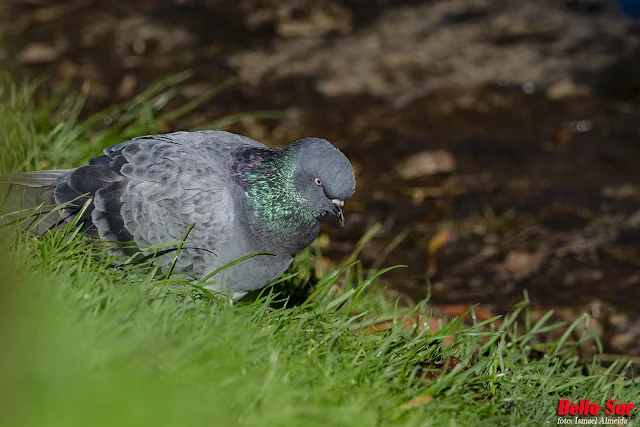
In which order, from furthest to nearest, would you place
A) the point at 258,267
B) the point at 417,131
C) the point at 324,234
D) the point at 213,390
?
the point at 417,131 < the point at 324,234 < the point at 258,267 < the point at 213,390

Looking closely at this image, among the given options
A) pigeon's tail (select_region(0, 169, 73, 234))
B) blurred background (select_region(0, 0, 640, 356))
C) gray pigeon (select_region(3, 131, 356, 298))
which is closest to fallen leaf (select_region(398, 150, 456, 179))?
blurred background (select_region(0, 0, 640, 356))

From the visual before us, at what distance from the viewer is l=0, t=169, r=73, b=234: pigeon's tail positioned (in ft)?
11.7

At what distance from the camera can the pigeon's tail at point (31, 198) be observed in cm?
356

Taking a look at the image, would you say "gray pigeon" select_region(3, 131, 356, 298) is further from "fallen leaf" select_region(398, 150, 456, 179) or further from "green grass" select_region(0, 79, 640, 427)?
"fallen leaf" select_region(398, 150, 456, 179)

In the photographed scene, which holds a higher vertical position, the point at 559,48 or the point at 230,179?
the point at 230,179

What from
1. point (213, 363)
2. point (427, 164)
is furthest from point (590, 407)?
point (427, 164)

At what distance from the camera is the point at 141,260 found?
371 centimetres

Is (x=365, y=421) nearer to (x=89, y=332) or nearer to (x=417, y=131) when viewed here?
(x=89, y=332)

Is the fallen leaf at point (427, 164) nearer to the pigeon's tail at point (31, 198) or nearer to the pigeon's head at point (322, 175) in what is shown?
the pigeon's head at point (322, 175)

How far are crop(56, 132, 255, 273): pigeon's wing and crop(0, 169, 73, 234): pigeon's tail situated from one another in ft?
0.27

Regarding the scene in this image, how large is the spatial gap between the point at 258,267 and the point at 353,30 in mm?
5354

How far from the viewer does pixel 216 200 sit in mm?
3750

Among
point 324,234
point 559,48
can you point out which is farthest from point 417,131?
point 559,48

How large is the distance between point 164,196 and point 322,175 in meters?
0.74
